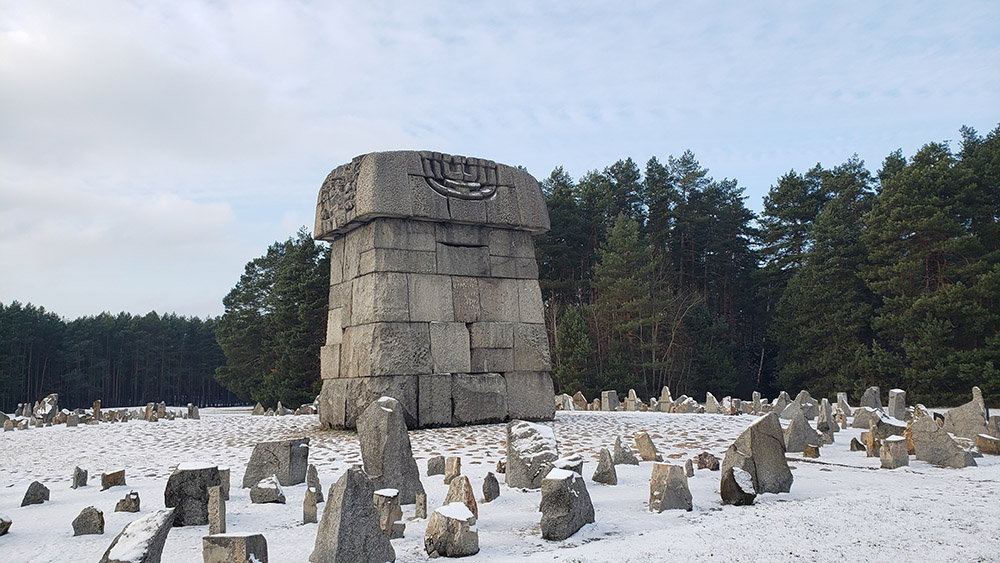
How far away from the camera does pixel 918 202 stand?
2669cm

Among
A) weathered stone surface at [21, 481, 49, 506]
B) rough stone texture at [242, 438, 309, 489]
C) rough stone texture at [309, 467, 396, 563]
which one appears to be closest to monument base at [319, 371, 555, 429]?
rough stone texture at [242, 438, 309, 489]

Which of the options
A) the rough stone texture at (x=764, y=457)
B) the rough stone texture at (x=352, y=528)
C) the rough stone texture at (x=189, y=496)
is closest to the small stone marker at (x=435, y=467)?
the rough stone texture at (x=189, y=496)

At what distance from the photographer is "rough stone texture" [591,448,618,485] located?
591cm

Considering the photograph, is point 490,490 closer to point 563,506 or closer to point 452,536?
point 563,506

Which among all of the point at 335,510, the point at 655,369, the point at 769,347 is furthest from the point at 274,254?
the point at 335,510

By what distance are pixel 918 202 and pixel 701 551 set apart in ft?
90.7

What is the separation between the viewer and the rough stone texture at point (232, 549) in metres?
3.37

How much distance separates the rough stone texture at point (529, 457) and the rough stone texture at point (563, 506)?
1.27 m

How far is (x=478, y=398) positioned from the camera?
402 inches

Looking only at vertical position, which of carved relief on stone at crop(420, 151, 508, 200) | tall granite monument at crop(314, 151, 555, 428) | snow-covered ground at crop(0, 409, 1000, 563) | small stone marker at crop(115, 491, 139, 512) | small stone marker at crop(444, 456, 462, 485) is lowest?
snow-covered ground at crop(0, 409, 1000, 563)

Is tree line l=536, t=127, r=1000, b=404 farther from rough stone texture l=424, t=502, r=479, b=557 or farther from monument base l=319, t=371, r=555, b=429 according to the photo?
rough stone texture l=424, t=502, r=479, b=557

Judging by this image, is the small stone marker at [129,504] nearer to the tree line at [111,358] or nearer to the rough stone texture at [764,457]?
the rough stone texture at [764,457]

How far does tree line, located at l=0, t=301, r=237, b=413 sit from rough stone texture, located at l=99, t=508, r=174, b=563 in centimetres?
4889

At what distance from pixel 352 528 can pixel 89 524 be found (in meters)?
1.99
